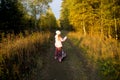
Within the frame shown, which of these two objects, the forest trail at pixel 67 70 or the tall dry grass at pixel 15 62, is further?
the forest trail at pixel 67 70

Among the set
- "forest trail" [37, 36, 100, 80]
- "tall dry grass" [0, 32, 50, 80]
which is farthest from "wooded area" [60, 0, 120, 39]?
"tall dry grass" [0, 32, 50, 80]

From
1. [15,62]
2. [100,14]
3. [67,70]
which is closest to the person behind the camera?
[15,62]

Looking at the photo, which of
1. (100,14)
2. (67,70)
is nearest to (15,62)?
(67,70)

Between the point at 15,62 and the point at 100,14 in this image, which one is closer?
the point at 15,62

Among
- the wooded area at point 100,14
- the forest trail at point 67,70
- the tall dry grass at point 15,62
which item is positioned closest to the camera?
the tall dry grass at point 15,62

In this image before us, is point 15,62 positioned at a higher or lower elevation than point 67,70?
higher

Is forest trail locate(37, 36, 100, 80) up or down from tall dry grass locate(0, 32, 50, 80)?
down

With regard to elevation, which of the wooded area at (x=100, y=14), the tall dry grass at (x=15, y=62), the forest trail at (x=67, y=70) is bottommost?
the forest trail at (x=67, y=70)

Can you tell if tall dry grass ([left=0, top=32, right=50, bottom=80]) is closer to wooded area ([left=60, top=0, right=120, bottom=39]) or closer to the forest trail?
the forest trail

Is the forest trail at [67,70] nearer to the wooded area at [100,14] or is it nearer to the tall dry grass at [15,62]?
the tall dry grass at [15,62]

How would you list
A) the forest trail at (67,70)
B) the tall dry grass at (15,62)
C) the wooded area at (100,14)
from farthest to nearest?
the wooded area at (100,14), the forest trail at (67,70), the tall dry grass at (15,62)

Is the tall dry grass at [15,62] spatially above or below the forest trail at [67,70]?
above

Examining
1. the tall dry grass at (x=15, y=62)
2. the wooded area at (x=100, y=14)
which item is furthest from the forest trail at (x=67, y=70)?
the wooded area at (x=100, y=14)

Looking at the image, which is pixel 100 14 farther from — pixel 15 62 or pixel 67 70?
pixel 15 62
